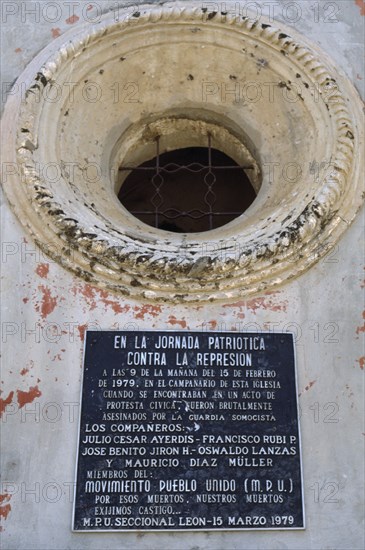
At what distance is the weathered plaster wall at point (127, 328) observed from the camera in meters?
5.38

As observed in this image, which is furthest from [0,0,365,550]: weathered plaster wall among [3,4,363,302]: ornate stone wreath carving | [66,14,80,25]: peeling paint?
[66,14,80,25]: peeling paint

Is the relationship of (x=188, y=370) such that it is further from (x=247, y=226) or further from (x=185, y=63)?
(x=185, y=63)

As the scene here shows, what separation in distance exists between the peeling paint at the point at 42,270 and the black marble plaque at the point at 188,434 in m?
0.52

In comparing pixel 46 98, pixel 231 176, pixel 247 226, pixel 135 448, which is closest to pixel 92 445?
pixel 135 448

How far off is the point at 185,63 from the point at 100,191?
135 centimetres

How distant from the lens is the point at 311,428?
5703mm

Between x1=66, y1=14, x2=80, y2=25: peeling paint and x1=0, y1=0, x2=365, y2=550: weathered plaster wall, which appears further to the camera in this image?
x1=66, y1=14, x2=80, y2=25: peeling paint

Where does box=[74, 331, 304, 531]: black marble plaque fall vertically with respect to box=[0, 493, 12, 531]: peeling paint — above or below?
above

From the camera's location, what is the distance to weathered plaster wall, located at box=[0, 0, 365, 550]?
538 cm

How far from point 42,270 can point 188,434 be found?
1.47 metres

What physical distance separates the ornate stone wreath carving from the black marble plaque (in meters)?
0.42

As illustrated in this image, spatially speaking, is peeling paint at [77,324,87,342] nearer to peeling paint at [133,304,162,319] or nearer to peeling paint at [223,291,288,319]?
peeling paint at [133,304,162,319]

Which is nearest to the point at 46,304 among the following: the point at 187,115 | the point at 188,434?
the point at 188,434

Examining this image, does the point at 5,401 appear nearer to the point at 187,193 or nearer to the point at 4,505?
the point at 4,505
